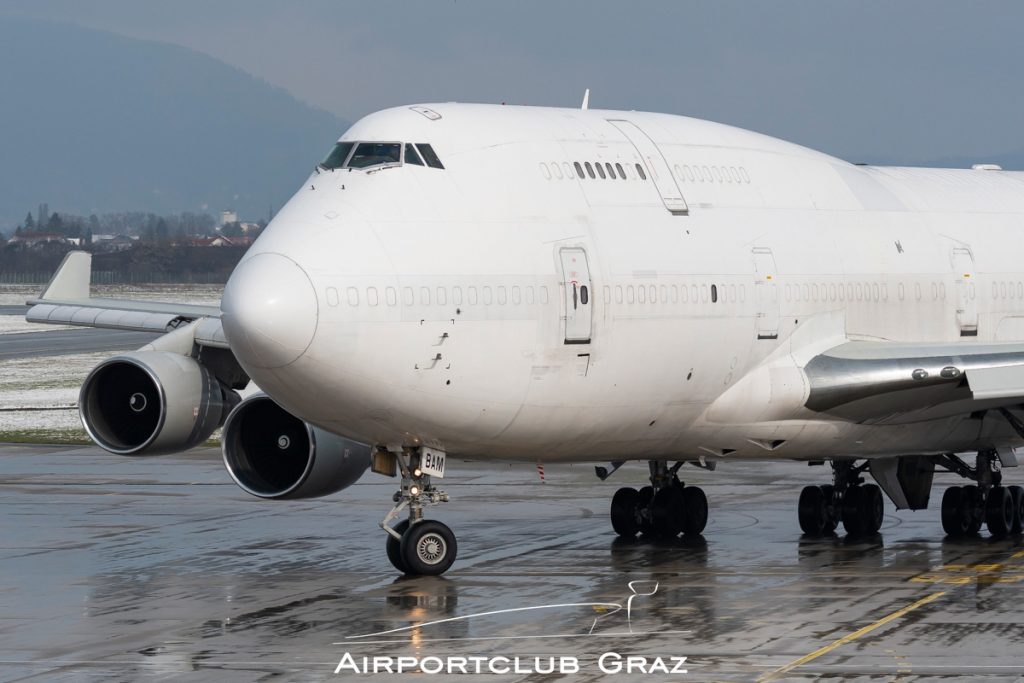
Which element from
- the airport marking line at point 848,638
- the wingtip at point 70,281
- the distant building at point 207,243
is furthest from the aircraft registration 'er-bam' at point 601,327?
the distant building at point 207,243

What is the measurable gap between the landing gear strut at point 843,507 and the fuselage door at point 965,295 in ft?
7.39

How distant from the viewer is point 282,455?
798 inches

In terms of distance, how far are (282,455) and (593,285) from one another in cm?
475

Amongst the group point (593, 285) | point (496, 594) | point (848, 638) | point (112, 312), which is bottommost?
point (848, 638)

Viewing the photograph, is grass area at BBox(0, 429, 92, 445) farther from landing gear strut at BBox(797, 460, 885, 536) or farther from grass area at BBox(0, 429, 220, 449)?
landing gear strut at BBox(797, 460, 885, 536)

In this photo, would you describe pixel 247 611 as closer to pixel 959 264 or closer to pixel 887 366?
pixel 887 366

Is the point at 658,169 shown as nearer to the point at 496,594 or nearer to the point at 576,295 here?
the point at 576,295

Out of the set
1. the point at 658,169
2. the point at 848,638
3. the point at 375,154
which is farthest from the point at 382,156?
the point at 848,638

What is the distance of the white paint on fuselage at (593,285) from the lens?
1655cm

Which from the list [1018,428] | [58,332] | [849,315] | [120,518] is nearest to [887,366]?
[849,315]

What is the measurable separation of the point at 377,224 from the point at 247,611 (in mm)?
3940

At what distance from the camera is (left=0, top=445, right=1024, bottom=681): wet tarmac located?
45.9 feet

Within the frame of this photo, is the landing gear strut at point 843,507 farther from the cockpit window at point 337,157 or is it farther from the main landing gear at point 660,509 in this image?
the cockpit window at point 337,157

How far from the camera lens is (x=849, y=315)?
2048 cm
